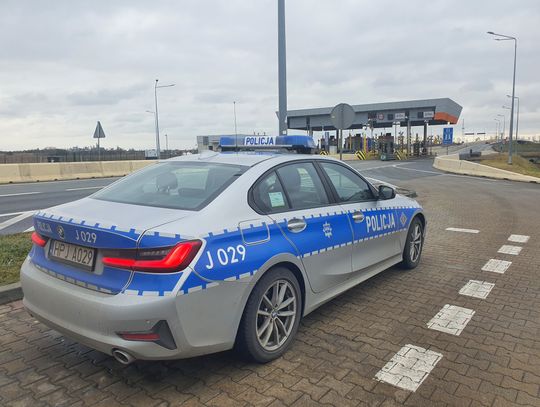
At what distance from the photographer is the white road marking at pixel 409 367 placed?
A: 3167 mm

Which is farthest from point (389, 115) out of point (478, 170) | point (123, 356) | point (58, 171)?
point (123, 356)

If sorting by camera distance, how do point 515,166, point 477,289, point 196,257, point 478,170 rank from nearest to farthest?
1. point 196,257
2. point 477,289
3. point 478,170
4. point 515,166

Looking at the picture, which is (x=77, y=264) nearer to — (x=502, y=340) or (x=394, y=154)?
(x=502, y=340)

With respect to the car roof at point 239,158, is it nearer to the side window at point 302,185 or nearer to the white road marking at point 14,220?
the side window at point 302,185

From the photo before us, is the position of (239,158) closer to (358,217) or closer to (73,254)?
(358,217)

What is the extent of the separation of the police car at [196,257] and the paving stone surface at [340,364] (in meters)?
0.30

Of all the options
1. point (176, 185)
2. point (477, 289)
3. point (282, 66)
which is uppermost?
point (282, 66)

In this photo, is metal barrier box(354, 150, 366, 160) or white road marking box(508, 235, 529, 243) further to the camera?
metal barrier box(354, 150, 366, 160)

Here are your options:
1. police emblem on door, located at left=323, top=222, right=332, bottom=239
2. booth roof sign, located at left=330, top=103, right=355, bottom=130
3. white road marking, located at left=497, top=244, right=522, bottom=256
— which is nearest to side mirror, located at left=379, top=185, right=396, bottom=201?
police emblem on door, located at left=323, top=222, right=332, bottom=239

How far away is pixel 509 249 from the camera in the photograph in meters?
7.16

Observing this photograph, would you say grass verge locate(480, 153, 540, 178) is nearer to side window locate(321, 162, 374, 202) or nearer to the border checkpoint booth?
the border checkpoint booth

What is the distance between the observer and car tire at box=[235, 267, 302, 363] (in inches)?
126

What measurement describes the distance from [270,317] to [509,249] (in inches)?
209

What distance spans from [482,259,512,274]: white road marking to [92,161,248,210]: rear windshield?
402 centimetres
